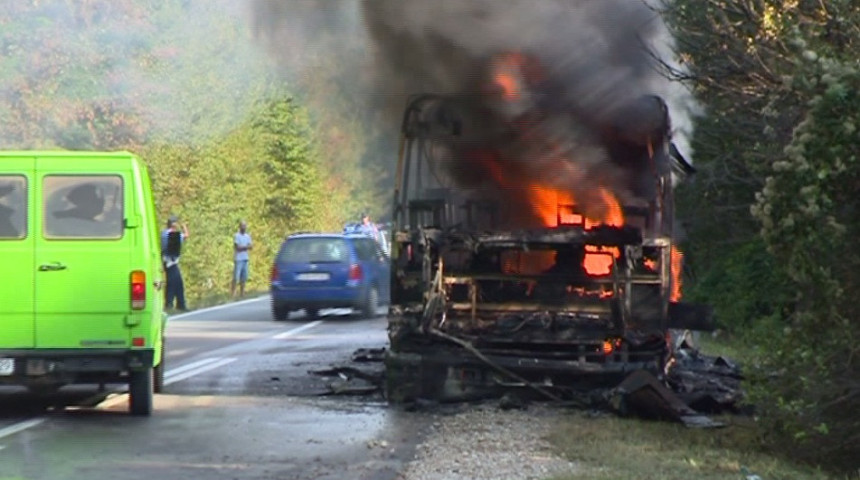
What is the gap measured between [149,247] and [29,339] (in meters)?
1.20

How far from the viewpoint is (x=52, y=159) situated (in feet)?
42.2

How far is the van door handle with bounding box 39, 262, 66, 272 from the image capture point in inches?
496

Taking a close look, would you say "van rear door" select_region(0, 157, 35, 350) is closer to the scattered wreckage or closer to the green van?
the green van

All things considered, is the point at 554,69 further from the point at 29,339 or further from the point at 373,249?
the point at 373,249

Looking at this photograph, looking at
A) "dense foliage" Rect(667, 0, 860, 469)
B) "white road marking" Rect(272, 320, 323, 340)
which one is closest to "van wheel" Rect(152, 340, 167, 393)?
"dense foliage" Rect(667, 0, 860, 469)

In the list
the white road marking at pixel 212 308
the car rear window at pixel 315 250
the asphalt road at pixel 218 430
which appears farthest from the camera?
the white road marking at pixel 212 308

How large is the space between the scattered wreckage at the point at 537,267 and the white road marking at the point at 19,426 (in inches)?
122

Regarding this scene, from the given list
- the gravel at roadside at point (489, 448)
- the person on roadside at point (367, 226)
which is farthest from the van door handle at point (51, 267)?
the person on roadside at point (367, 226)

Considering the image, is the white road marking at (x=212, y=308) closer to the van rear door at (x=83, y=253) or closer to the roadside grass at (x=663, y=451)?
the van rear door at (x=83, y=253)

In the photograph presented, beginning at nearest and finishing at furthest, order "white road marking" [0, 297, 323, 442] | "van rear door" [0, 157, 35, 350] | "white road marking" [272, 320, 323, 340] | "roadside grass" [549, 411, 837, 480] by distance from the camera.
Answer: "roadside grass" [549, 411, 837, 480], "white road marking" [0, 297, 323, 442], "van rear door" [0, 157, 35, 350], "white road marking" [272, 320, 323, 340]

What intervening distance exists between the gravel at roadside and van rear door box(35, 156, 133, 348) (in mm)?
2805

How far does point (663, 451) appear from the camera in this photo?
10.9 m

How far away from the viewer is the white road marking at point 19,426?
39.5 feet

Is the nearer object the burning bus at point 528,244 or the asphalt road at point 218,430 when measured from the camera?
the asphalt road at point 218,430
